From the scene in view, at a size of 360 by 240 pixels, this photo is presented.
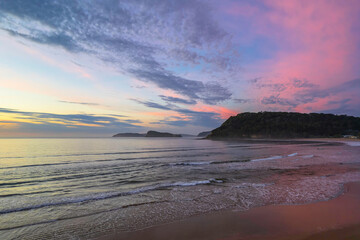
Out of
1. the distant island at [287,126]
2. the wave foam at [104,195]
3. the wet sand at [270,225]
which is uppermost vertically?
the distant island at [287,126]

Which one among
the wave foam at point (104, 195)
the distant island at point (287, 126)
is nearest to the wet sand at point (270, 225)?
the wave foam at point (104, 195)

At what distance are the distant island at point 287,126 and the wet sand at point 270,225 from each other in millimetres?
135592

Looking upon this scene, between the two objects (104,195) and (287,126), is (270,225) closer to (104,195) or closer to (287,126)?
(104,195)

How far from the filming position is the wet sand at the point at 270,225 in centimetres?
479

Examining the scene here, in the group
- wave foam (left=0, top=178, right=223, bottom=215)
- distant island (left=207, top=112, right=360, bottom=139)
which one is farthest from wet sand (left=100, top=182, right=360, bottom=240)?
distant island (left=207, top=112, right=360, bottom=139)

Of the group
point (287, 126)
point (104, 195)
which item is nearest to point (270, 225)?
point (104, 195)

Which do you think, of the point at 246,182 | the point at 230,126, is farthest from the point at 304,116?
the point at 246,182

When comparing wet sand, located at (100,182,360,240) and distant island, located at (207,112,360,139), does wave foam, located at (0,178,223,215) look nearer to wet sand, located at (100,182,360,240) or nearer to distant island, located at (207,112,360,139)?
wet sand, located at (100,182,360,240)

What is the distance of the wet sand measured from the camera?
15.7 ft

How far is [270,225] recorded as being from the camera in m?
5.39

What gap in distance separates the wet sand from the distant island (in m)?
136

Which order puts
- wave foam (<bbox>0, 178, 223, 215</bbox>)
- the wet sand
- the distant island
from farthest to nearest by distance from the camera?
the distant island → wave foam (<bbox>0, 178, 223, 215</bbox>) → the wet sand

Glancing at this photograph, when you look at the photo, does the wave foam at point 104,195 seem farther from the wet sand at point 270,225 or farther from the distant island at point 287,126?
the distant island at point 287,126

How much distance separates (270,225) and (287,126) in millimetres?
144427
